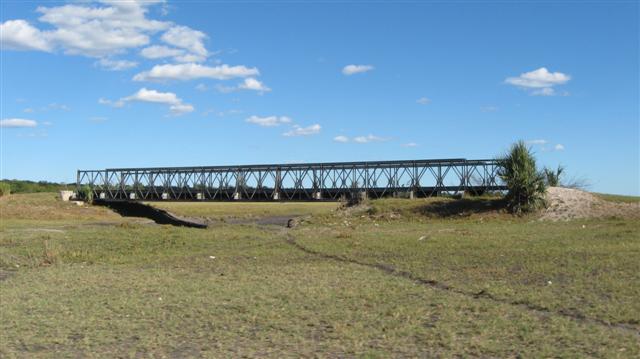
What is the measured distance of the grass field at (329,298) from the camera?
8141 mm

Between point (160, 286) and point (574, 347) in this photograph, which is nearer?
point (574, 347)

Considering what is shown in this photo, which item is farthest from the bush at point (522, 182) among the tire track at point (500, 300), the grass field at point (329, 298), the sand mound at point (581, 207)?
the tire track at point (500, 300)

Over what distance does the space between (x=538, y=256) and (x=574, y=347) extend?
985cm

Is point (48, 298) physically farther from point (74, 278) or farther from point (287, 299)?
point (287, 299)

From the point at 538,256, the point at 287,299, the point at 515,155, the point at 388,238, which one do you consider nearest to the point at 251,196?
the point at 515,155

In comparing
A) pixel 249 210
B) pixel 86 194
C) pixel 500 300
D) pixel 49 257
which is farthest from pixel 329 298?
pixel 86 194

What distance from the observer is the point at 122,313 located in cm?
1035

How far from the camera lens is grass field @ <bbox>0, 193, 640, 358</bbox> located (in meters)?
8.14

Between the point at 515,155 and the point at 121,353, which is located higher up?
the point at 515,155

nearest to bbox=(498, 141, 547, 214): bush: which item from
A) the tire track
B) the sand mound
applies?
the sand mound

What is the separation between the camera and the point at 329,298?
11312mm

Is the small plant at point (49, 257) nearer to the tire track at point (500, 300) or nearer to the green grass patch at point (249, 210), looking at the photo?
the tire track at point (500, 300)

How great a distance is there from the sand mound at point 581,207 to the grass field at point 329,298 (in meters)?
9.14

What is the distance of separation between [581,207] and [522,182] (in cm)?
309
